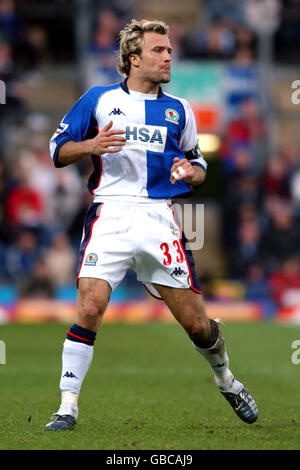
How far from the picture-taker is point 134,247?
6316 millimetres

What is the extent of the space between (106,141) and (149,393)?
2.86 meters

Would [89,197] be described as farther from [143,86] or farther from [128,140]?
[128,140]

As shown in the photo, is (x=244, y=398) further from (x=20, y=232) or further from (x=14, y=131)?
(x=14, y=131)

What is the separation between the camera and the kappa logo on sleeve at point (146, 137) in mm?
6461

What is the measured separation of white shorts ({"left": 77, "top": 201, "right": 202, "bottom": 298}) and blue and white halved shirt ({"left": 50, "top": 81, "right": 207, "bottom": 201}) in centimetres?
12

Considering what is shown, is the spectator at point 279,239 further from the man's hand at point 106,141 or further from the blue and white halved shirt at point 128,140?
the man's hand at point 106,141

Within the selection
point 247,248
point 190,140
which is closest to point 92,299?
point 190,140

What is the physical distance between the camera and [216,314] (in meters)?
15.6

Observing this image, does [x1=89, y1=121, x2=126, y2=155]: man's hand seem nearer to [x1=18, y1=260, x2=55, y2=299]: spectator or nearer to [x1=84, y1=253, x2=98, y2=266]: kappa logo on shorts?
[x1=84, y1=253, x2=98, y2=266]: kappa logo on shorts

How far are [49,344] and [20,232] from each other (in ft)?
12.8

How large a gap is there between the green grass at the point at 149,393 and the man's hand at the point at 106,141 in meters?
1.80

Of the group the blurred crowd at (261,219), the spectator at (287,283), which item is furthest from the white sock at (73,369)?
the spectator at (287,283)

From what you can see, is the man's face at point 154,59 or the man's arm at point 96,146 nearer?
the man's arm at point 96,146

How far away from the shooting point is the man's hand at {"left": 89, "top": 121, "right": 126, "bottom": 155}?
6.15 m
